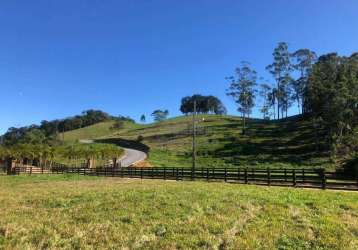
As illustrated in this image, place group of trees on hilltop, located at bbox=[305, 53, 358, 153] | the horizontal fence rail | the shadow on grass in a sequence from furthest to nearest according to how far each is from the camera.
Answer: the shadow on grass
group of trees on hilltop, located at bbox=[305, 53, 358, 153]
the horizontal fence rail

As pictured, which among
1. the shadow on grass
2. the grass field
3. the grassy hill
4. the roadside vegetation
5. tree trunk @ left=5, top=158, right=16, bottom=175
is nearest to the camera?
the grass field

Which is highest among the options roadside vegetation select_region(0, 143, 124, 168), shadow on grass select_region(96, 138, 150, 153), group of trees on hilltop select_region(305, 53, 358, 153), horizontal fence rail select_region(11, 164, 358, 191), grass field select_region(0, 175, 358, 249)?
group of trees on hilltop select_region(305, 53, 358, 153)

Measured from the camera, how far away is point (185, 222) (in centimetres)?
1327

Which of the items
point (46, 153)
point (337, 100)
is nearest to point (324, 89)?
point (337, 100)

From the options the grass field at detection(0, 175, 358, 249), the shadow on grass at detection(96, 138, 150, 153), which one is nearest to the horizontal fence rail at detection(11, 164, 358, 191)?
the grass field at detection(0, 175, 358, 249)

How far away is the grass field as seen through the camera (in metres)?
11.1

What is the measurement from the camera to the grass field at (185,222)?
11141 millimetres

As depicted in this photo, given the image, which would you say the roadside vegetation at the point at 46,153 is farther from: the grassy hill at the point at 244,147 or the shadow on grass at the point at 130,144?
the shadow on grass at the point at 130,144

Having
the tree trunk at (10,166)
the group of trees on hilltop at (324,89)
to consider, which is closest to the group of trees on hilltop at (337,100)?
the group of trees on hilltop at (324,89)

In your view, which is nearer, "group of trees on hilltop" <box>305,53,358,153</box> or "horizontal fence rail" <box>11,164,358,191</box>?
"horizontal fence rail" <box>11,164,358,191</box>

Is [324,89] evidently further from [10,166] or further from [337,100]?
[10,166]

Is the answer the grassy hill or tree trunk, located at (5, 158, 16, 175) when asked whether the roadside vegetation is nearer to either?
tree trunk, located at (5, 158, 16, 175)

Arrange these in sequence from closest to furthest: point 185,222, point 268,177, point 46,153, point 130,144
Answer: point 185,222 < point 268,177 < point 46,153 < point 130,144

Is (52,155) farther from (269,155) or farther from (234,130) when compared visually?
(234,130)
